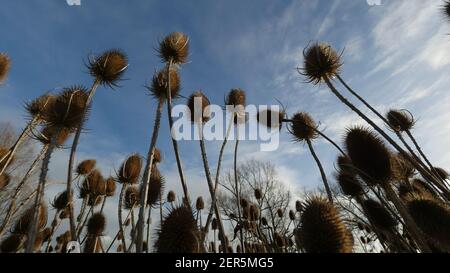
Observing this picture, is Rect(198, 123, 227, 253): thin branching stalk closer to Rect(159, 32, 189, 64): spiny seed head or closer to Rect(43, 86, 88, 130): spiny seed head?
Rect(159, 32, 189, 64): spiny seed head

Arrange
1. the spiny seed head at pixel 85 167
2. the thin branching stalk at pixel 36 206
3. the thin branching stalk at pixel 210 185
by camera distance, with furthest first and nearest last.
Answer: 1. the spiny seed head at pixel 85 167
2. the thin branching stalk at pixel 210 185
3. the thin branching stalk at pixel 36 206

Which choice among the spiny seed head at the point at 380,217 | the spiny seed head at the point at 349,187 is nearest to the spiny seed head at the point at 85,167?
the spiny seed head at the point at 349,187

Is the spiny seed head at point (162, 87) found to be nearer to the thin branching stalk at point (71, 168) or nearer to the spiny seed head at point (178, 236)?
the thin branching stalk at point (71, 168)

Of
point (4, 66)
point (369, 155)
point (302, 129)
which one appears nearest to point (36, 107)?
point (4, 66)

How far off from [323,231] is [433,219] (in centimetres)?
179

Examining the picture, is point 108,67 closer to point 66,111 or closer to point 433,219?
point 66,111

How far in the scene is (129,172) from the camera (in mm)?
7867

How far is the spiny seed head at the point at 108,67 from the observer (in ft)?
22.5

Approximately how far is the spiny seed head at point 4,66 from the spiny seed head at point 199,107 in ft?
19.0

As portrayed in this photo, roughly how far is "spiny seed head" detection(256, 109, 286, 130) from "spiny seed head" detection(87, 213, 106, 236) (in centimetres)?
648
